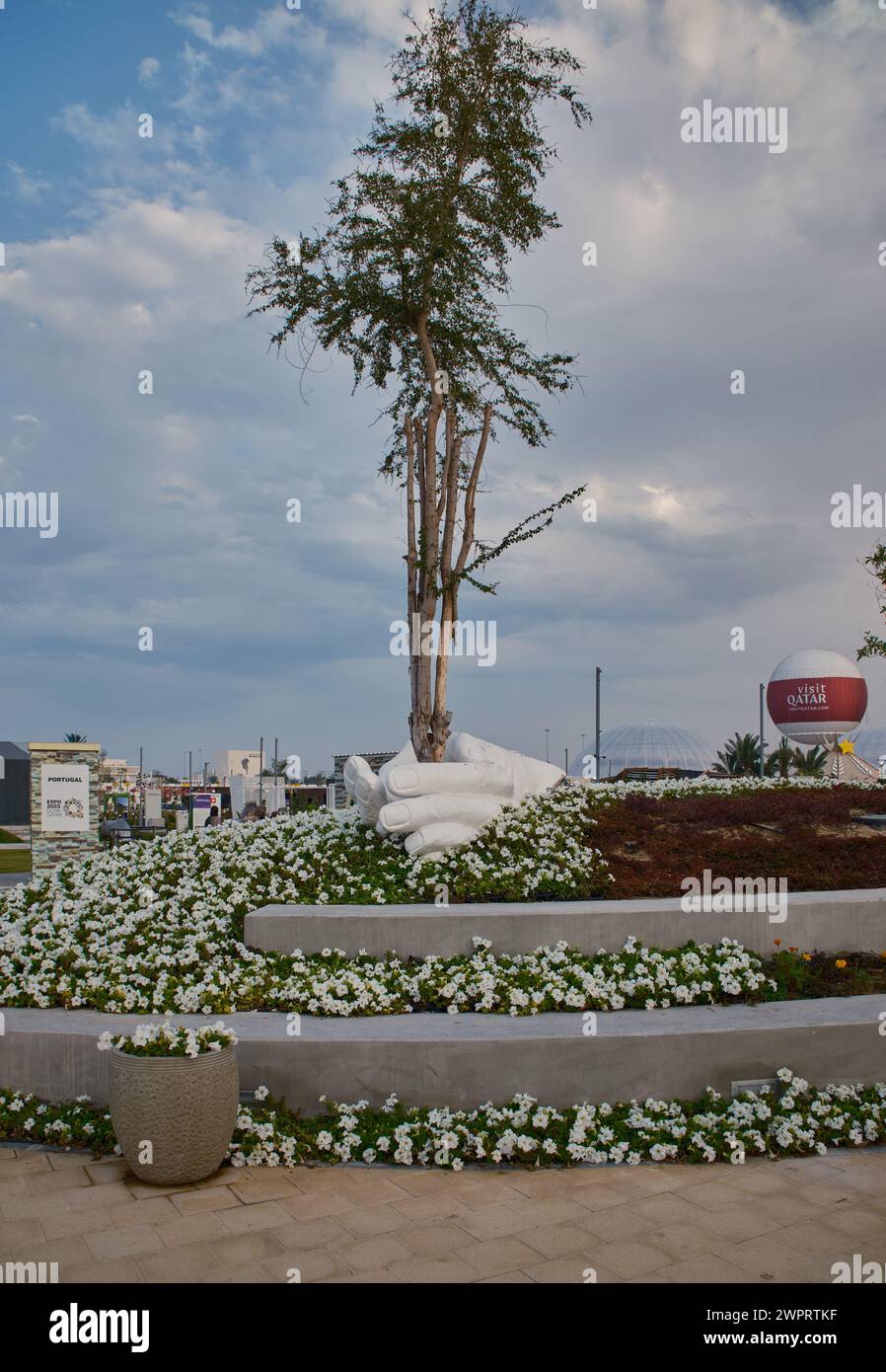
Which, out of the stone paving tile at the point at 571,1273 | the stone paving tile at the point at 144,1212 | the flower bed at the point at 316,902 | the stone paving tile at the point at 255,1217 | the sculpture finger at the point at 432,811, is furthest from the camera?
the sculpture finger at the point at 432,811

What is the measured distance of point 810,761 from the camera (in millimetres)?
44125

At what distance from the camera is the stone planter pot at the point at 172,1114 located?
428 cm

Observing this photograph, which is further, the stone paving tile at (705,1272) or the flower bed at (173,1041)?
the flower bed at (173,1041)

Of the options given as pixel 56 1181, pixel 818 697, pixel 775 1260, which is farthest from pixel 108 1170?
pixel 818 697

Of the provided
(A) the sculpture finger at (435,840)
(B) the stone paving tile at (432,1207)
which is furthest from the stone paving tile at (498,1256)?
(A) the sculpture finger at (435,840)

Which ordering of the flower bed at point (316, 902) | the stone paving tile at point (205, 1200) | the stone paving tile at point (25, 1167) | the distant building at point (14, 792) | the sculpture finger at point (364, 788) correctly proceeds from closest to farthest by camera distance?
the stone paving tile at point (205, 1200)
the stone paving tile at point (25, 1167)
the flower bed at point (316, 902)
the sculpture finger at point (364, 788)
the distant building at point (14, 792)

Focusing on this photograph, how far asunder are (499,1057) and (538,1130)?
430 mm

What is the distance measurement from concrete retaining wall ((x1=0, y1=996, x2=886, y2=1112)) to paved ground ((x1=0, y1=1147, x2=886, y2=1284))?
0.59m

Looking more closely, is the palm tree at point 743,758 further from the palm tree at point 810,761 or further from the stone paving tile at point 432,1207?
the stone paving tile at point 432,1207

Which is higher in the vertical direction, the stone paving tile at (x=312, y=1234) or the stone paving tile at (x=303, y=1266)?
the stone paving tile at (x=303, y=1266)
